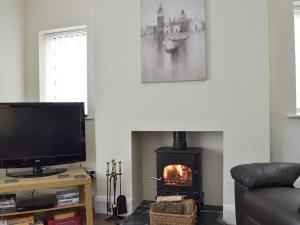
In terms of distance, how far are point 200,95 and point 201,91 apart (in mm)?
40

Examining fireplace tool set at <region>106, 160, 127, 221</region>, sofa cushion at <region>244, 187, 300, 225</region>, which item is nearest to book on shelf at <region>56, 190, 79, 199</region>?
fireplace tool set at <region>106, 160, 127, 221</region>

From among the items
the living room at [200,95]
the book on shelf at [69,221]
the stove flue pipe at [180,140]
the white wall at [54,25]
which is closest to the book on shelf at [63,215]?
the book on shelf at [69,221]

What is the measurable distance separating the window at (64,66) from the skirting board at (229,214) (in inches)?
77.1

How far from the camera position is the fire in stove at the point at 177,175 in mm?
2707

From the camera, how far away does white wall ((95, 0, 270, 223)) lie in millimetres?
2510

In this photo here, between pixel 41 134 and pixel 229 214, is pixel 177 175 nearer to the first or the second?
pixel 229 214

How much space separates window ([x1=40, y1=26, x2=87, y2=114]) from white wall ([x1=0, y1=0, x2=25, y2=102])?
0.83 feet

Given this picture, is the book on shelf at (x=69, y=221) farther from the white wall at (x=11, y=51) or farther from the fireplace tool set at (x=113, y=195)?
the white wall at (x=11, y=51)

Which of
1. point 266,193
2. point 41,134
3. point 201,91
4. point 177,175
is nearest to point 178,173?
point 177,175

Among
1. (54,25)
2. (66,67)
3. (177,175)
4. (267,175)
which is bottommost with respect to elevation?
(177,175)

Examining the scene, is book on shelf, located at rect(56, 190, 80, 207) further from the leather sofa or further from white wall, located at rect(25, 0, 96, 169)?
the leather sofa

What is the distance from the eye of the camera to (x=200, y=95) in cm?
263

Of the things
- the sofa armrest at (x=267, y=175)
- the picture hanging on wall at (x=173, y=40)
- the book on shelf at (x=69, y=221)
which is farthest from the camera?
the picture hanging on wall at (x=173, y=40)

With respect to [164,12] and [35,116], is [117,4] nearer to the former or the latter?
[164,12]
